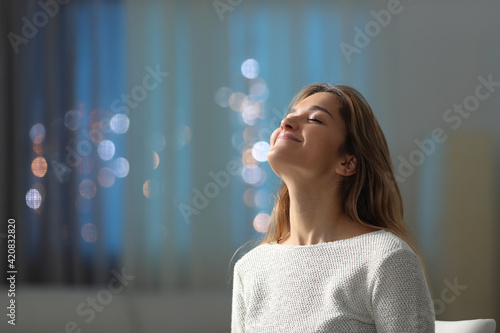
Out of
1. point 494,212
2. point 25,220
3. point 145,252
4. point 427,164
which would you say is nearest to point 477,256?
point 494,212

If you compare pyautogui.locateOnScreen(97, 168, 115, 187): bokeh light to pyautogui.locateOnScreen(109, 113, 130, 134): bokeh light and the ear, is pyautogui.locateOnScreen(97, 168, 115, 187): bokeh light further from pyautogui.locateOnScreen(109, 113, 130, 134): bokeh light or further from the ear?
the ear

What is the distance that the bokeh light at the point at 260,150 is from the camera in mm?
2953

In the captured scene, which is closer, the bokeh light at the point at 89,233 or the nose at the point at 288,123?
the nose at the point at 288,123

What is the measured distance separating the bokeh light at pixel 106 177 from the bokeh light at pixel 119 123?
0.21 metres

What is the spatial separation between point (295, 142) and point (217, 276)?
1735 millimetres

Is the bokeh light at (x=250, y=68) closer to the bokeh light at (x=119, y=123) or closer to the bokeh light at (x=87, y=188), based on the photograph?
the bokeh light at (x=119, y=123)

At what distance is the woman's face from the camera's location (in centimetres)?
138

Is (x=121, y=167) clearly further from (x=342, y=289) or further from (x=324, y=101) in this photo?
(x=342, y=289)

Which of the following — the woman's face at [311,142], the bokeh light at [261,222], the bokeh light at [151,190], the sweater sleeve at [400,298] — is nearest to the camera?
the sweater sleeve at [400,298]

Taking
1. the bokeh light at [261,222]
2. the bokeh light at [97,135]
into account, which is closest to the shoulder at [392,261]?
the bokeh light at [261,222]

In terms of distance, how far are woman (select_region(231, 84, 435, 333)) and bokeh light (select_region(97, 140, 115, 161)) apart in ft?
5.77

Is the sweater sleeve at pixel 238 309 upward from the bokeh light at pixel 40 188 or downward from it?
downward

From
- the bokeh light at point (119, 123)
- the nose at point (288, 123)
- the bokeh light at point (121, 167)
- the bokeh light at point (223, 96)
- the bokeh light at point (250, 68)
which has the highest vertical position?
the bokeh light at point (250, 68)

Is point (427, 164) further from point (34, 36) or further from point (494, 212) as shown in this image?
point (34, 36)
